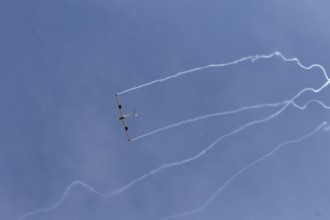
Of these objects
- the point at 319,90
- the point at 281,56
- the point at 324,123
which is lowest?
the point at 324,123

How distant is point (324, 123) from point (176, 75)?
24525 mm

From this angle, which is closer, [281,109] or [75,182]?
[75,182]

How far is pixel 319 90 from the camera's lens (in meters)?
73.5

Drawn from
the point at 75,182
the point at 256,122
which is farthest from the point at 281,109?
the point at 75,182

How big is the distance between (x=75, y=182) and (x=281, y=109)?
110ft

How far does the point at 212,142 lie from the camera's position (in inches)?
2817

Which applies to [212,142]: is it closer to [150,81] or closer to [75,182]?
[150,81]

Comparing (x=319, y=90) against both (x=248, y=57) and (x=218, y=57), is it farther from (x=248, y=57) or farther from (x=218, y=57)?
(x=218, y=57)

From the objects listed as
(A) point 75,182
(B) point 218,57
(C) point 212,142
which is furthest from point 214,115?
(A) point 75,182

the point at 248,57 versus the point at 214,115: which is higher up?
the point at 248,57

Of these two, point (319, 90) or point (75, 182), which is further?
point (319, 90)

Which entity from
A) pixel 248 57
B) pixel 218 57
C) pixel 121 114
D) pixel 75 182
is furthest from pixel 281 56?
pixel 75 182

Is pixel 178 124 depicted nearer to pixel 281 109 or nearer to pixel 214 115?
pixel 214 115

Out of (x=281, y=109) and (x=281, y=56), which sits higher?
(x=281, y=56)
